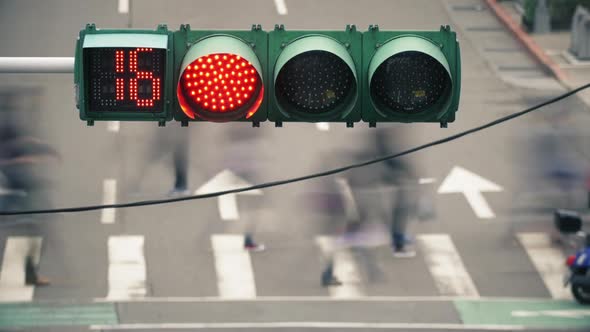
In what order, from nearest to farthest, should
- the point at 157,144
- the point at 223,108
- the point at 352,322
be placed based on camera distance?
the point at 223,108 < the point at 352,322 < the point at 157,144

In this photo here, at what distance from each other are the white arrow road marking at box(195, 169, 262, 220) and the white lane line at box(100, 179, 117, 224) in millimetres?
1408

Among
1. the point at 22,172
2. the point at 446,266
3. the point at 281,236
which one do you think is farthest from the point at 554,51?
the point at 22,172

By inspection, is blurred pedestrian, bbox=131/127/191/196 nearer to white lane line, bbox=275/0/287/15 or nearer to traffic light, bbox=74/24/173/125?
white lane line, bbox=275/0/287/15

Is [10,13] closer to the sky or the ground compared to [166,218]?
closer to the sky

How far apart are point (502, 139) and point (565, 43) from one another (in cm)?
602

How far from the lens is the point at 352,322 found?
1022 inches

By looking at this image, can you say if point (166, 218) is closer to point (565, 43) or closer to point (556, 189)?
point (556, 189)

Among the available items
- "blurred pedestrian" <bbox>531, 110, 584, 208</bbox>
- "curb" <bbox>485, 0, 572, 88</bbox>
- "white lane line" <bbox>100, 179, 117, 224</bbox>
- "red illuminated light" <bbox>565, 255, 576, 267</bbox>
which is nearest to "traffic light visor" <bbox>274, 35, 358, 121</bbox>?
"red illuminated light" <bbox>565, 255, 576, 267</bbox>

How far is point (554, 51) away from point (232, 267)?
12823 millimetres

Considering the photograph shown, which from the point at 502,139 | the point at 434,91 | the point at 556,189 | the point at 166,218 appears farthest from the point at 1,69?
the point at 502,139

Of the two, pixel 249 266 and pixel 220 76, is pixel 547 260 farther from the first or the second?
pixel 220 76

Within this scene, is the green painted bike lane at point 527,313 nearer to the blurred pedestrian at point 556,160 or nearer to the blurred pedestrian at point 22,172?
the blurred pedestrian at point 556,160

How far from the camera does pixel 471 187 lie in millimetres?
31359

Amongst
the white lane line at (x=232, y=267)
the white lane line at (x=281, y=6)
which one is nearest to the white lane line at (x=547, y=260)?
the white lane line at (x=232, y=267)
